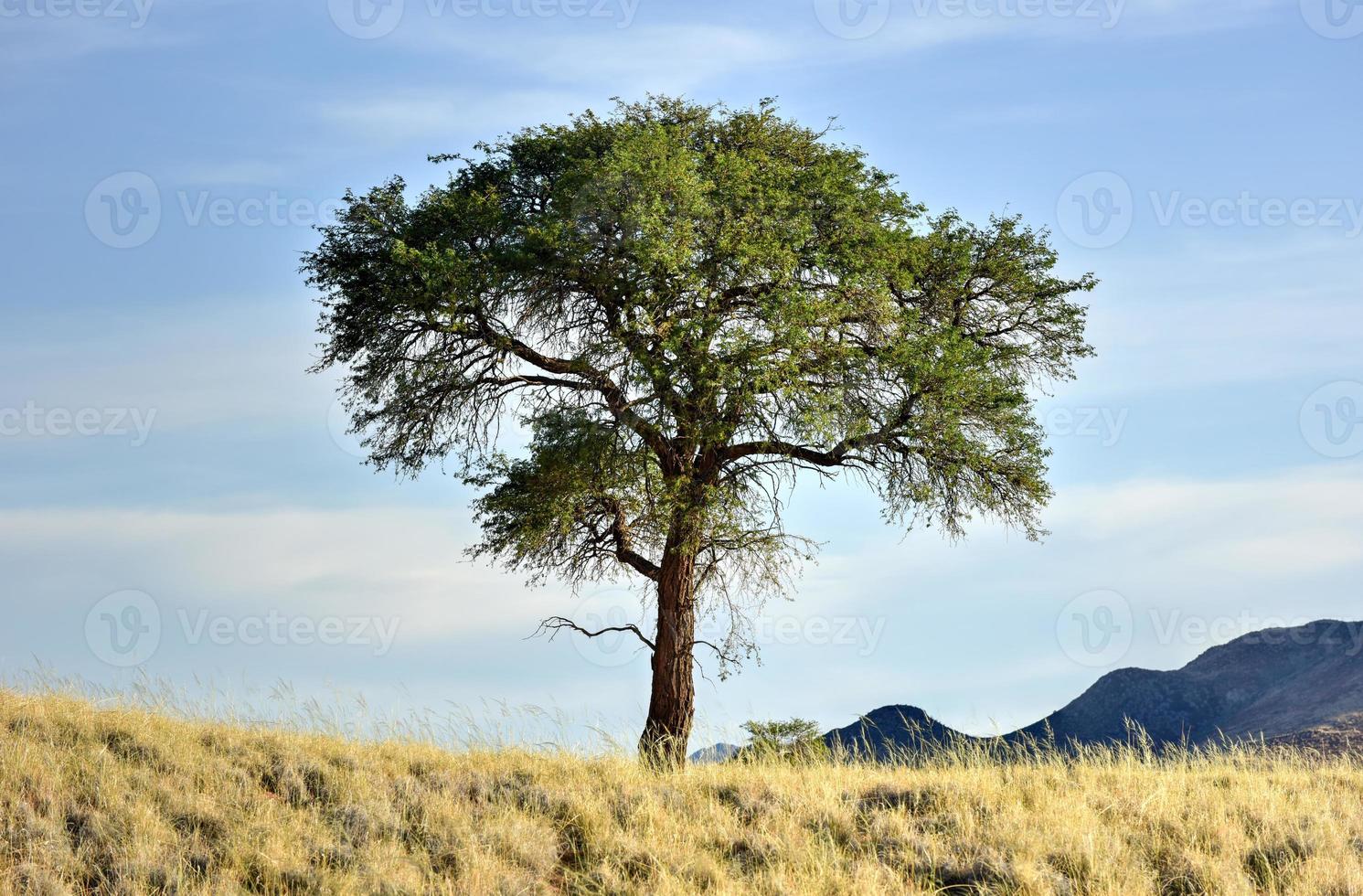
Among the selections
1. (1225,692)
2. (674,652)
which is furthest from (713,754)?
(1225,692)

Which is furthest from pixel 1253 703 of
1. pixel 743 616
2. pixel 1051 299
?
pixel 743 616

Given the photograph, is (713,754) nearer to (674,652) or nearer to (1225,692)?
(674,652)

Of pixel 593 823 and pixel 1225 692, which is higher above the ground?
pixel 593 823

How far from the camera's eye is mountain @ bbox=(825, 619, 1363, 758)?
43.7 m

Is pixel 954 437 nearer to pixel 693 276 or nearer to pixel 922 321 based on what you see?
pixel 922 321

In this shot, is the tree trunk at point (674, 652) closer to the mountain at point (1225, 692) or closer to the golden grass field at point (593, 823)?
the golden grass field at point (593, 823)

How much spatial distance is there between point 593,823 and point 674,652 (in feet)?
19.0

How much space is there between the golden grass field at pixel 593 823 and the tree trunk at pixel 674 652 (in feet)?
7.72

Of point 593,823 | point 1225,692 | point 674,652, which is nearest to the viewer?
point 593,823

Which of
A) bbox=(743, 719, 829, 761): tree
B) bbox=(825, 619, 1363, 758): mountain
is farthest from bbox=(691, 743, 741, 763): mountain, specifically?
bbox=(825, 619, 1363, 758): mountain

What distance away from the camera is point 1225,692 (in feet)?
162

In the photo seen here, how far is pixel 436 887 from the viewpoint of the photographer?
1142cm

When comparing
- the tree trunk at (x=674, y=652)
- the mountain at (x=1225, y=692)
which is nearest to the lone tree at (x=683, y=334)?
the tree trunk at (x=674, y=652)

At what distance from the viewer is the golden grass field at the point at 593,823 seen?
463 inches
